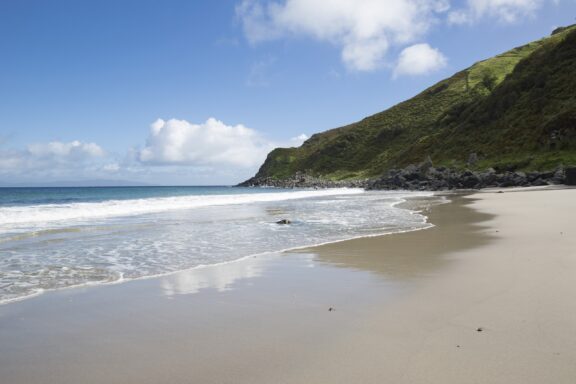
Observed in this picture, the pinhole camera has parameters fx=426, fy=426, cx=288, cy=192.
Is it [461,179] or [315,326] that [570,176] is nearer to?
[461,179]

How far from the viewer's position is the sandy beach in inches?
149

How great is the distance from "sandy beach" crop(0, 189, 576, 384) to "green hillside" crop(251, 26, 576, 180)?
48201 millimetres

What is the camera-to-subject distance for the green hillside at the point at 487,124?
56500 millimetres

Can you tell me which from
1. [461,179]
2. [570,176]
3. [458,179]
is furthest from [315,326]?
[458,179]

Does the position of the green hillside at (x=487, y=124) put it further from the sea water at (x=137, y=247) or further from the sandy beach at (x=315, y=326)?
the sandy beach at (x=315, y=326)

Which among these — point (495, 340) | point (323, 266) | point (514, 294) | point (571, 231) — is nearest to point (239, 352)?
point (495, 340)

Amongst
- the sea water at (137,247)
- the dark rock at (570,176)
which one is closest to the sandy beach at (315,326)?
the sea water at (137,247)

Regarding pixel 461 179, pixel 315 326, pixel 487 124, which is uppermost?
pixel 487 124

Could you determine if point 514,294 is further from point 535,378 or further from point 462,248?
point 462,248

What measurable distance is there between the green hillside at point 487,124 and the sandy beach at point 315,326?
4820cm

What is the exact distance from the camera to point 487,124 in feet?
253

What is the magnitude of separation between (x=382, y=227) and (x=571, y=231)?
19.6ft

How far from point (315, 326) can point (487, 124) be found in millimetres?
81731

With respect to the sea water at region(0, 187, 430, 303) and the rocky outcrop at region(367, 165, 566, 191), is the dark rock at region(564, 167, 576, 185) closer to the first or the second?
the rocky outcrop at region(367, 165, 566, 191)
